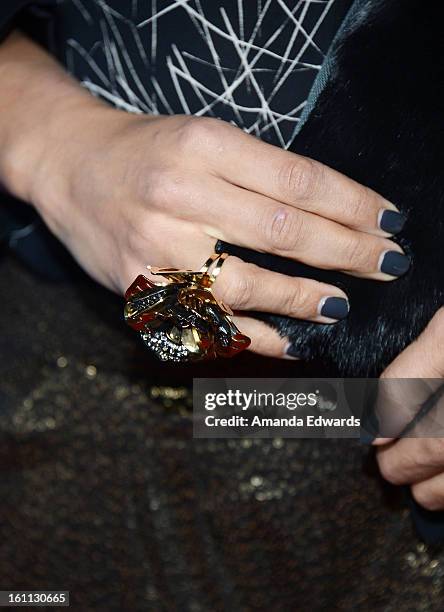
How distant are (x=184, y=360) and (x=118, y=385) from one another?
0.62 feet

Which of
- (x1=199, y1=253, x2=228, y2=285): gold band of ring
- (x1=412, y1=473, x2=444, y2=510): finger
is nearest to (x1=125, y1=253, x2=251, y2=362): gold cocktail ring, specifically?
(x1=199, y1=253, x2=228, y2=285): gold band of ring

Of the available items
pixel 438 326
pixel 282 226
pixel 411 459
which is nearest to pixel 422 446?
pixel 411 459

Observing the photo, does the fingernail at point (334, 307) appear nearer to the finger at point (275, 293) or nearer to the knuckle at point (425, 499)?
the finger at point (275, 293)

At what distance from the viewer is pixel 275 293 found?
597mm

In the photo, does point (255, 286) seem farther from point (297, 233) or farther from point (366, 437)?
point (366, 437)

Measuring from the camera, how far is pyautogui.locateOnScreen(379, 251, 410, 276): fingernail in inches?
22.7

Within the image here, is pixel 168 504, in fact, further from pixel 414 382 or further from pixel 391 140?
pixel 391 140

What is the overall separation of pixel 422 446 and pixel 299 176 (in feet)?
Answer: 0.84

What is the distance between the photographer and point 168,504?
2.48ft

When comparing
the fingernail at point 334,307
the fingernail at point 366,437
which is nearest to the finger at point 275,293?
the fingernail at point 334,307

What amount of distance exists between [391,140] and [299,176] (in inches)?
2.9

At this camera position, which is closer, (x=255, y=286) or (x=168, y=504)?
(x=255, y=286)

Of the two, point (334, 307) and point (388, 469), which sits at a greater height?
point (334, 307)

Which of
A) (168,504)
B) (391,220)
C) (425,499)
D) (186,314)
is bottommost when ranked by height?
(168,504)
